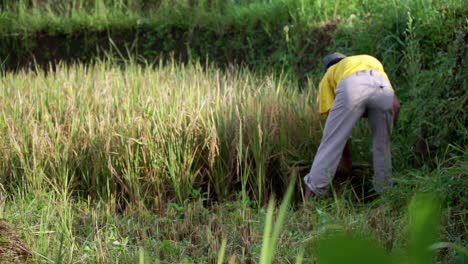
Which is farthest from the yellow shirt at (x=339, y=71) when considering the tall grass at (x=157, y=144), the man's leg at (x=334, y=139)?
the tall grass at (x=157, y=144)

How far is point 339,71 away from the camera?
4625 mm

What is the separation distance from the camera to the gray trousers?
4.42 meters

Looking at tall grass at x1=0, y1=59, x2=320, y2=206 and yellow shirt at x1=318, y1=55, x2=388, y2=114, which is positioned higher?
yellow shirt at x1=318, y1=55, x2=388, y2=114

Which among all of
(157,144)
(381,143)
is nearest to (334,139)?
(381,143)

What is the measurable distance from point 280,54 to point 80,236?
14.6 ft

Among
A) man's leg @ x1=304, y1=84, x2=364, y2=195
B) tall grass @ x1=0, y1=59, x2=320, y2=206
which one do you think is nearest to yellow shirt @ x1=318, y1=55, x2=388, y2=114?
man's leg @ x1=304, y1=84, x2=364, y2=195

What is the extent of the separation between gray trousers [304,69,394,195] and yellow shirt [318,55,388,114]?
5 cm

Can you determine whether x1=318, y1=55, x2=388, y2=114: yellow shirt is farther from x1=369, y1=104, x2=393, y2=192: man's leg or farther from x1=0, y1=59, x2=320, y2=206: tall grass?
x1=0, y1=59, x2=320, y2=206: tall grass

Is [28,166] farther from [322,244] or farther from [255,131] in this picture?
[322,244]

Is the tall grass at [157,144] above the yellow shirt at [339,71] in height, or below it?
below

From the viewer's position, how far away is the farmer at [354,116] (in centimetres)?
442

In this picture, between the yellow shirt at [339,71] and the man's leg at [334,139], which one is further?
the yellow shirt at [339,71]

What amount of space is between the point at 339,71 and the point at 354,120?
1.08 feet

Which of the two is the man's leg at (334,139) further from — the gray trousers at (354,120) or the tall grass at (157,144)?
the tall grass at (157,144)
